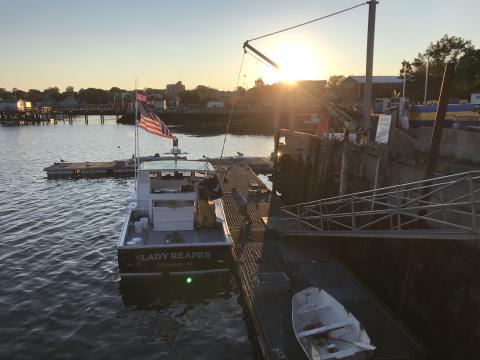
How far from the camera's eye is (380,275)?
1426cm

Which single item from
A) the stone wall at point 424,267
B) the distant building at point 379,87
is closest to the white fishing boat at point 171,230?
the stone wall at point 424,267

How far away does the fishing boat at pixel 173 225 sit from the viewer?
14.6 m

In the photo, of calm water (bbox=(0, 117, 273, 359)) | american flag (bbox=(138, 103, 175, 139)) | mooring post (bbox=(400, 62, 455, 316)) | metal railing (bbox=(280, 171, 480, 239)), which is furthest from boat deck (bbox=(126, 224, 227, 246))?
mooring post (bbox=(400, 62, 455, 316))

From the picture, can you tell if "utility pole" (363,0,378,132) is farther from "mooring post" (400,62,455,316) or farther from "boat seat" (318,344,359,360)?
"boat seat" (318,344,359,360)

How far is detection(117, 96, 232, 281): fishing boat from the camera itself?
14.6 m

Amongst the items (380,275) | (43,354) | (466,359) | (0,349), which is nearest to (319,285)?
(380,275)

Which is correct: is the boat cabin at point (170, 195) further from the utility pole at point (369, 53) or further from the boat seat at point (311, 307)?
the utility pole at point (369, 53)

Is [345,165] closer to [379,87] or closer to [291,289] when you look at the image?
[291,289]

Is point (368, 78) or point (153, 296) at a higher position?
point (368, 78)

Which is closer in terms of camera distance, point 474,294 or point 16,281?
point 474,294

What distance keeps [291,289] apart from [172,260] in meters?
4.69

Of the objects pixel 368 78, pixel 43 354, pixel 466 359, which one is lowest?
pixel 43 354

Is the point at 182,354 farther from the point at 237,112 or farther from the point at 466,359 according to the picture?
the point at 237,112

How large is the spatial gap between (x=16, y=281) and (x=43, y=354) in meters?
5.88
